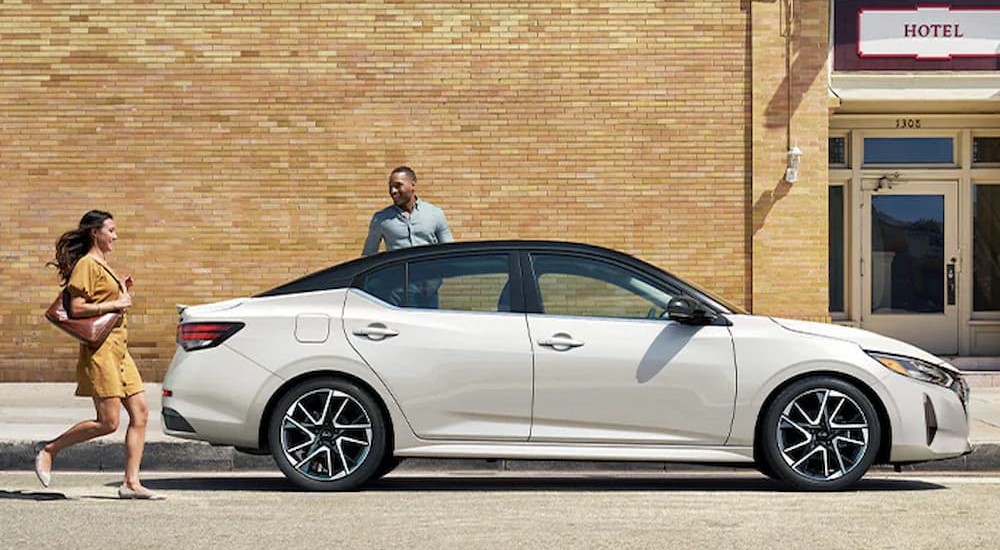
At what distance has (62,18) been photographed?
16.3 m

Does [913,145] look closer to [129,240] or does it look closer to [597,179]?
[597,179]

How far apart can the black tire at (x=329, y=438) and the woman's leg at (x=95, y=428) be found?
88 centimetres

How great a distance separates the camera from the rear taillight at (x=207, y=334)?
9.30 meters

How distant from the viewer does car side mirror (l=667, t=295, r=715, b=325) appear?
9.08 meters

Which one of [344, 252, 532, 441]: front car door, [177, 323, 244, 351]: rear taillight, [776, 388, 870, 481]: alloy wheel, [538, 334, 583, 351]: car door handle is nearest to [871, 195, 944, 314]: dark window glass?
[776, 388, 870, 481]: alloy wheel

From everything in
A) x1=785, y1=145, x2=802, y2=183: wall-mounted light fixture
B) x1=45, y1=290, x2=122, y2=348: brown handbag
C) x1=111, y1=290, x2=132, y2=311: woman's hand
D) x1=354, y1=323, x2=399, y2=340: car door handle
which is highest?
x1=785, y1=145, x2=802, y2=183: wall-mounted light fixture

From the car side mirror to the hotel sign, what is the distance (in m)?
8.11

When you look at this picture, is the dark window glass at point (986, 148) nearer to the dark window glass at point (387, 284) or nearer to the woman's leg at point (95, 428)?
the dark window glass at point (387, 284)

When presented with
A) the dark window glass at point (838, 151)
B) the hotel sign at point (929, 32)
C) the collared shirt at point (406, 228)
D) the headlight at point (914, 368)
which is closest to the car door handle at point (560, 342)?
the headlight at point (914, 368)

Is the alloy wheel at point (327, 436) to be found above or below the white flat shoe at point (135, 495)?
above

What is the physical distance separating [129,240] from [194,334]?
288 inches

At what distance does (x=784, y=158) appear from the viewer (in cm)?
1634

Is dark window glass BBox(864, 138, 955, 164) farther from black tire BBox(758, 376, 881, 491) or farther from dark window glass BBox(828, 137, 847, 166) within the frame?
black tire BBox(758, 376, 881, 491)

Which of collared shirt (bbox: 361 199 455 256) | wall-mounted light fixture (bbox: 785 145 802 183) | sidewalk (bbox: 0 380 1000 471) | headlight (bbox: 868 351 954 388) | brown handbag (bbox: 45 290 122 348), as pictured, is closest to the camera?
brown handbag (bbox: 45 290 122 348)
